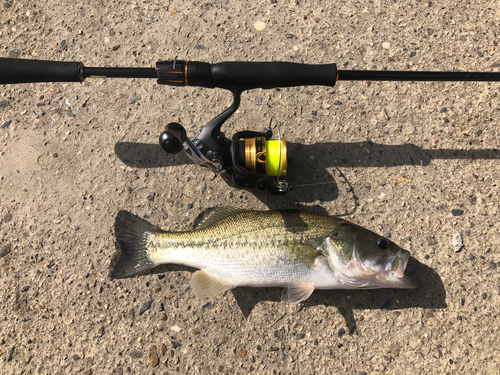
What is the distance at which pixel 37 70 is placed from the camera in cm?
239

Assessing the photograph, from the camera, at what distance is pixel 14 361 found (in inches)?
109

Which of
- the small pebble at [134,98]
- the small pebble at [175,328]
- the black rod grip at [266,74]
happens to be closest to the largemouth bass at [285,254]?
the small pebble at [175,328]

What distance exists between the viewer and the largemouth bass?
2.41 m

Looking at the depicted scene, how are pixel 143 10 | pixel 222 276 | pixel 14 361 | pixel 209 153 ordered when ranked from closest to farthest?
pixel 209 153 → pixel 222 276 → pixel 14 361 → pixel 143 10

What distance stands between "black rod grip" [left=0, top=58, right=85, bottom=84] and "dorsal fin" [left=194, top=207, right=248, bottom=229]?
1.36 meters

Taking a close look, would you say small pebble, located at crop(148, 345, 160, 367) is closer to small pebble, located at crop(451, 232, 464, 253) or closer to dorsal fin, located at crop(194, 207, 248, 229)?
dorsal fin, located at crop(194, 207, 248, 229)

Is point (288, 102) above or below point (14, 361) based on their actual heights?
above

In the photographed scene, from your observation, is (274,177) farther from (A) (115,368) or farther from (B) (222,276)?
(A) (115,368)

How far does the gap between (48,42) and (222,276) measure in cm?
284

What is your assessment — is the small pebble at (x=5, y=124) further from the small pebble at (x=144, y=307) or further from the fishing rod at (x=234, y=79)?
the small pebble at (x=144, y=307)

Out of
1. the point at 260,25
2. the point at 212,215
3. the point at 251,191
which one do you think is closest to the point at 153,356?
the point at 212,215

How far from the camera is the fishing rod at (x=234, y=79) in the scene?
226cm

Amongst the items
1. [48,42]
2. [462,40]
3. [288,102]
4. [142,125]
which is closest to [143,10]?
[48,42]

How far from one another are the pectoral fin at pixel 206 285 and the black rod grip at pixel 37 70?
5.58ft
